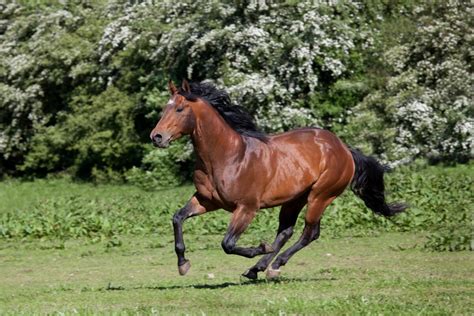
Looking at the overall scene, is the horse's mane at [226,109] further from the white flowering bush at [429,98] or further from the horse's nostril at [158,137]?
the white flowering bush at [429,98]

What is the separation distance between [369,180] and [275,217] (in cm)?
715

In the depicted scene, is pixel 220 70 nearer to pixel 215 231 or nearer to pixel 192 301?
pixel 215 231

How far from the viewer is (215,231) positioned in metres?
20.8

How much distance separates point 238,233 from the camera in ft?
40.4

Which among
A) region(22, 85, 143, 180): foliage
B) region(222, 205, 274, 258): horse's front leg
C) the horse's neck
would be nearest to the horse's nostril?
the horse's neck

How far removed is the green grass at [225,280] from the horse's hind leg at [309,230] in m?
0.34

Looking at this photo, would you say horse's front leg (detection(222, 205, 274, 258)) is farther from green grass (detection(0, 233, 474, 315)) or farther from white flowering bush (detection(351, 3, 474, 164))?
white flowering bush (detection(351, 3, 474, 164))

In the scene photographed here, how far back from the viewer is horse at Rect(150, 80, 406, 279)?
1231cm

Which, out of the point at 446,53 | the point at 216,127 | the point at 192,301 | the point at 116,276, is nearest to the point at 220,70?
the point at 446,53

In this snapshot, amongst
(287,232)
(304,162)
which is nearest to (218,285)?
(287,232)

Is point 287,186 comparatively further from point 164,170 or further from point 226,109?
point 164,170

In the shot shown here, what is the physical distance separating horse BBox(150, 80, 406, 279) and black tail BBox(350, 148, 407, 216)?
Result: 0.24m

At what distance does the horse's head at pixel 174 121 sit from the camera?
39.5ft

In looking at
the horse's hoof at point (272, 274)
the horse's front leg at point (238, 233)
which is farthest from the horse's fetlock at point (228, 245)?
the horse's hoof at point (272, 274)
